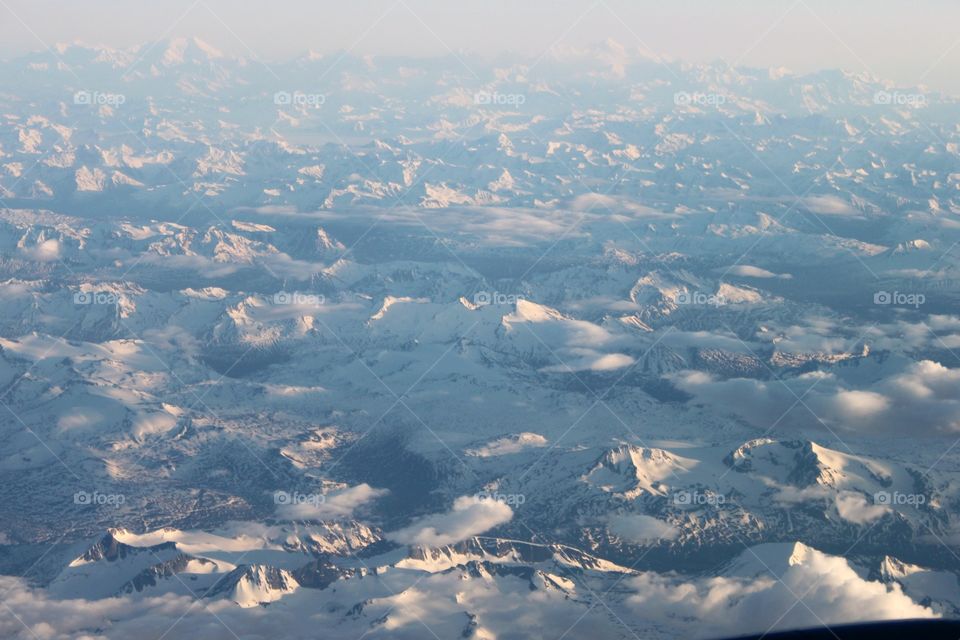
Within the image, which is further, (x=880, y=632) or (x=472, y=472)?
(x=472, y=472)

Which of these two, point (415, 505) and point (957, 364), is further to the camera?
point (957, 364)

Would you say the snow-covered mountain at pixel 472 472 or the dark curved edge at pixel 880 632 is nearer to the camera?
the dark curved edge at pixel 880 632

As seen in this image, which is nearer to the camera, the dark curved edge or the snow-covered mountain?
the dark curved edge

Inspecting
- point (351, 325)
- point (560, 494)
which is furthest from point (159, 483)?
point (351, 325)

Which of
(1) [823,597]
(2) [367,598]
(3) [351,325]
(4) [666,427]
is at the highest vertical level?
(3) [351,325]

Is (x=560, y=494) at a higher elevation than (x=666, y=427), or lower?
lower

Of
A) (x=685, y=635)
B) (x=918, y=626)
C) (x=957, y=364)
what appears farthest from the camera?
(x=957, y=364)

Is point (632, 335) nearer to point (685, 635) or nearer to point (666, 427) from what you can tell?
point (666, 427)

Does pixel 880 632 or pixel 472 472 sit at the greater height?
pixel 472 472
